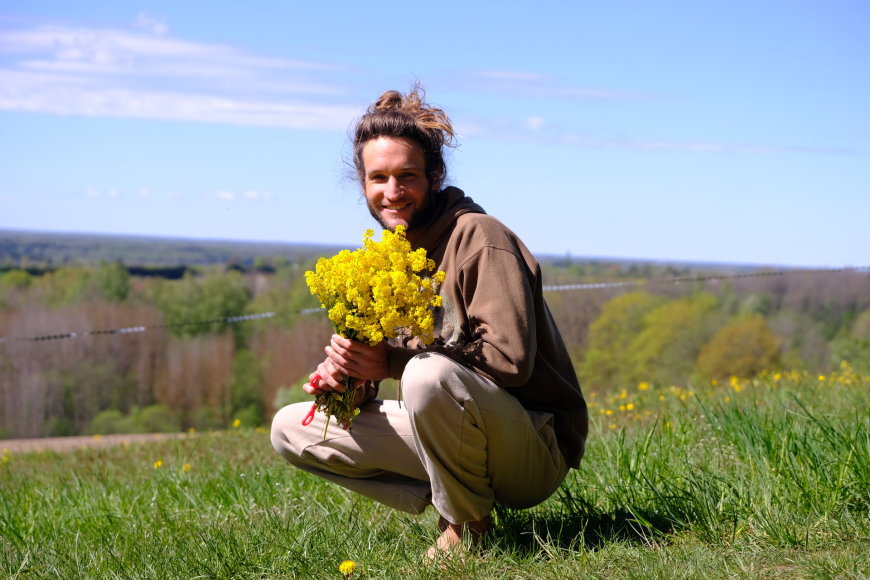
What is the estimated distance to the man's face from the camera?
341 centimetres

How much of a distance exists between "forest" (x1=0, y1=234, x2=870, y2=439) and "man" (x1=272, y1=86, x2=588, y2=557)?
22466 millimetres

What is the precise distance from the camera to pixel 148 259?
84688 mm

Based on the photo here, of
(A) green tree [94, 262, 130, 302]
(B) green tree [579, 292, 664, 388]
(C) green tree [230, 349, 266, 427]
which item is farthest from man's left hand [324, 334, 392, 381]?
(A) green tree [94, 262, 130, 302]

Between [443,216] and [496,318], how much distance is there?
0.49 meters

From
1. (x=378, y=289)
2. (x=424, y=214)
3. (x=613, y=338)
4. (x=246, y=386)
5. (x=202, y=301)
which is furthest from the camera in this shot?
A: (x=202, y=301)

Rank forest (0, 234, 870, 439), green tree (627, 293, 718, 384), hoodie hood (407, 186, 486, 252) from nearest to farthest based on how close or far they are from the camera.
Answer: hoodie hood (407, 186, 486, 252)
forest (0, 234, 870, 439)
green tree (627, 293, 718, 384)

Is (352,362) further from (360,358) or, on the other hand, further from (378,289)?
(378,289)

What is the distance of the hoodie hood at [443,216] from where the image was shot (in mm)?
3297

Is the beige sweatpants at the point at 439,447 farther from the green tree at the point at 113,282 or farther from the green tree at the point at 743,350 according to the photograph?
the green tree at the point at 113,282

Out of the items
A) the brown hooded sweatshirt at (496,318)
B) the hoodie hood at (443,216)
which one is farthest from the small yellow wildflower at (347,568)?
the hoodie hood at (443,216)

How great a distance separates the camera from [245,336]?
43688 millimetres

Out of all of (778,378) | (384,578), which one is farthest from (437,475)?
(778,378)

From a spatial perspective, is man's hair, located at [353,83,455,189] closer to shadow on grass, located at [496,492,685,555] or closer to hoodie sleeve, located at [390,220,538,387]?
hoodie sleeve, located at [390,220,538,387]

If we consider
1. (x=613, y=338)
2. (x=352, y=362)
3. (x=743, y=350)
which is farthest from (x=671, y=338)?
(x=352, y=362)
